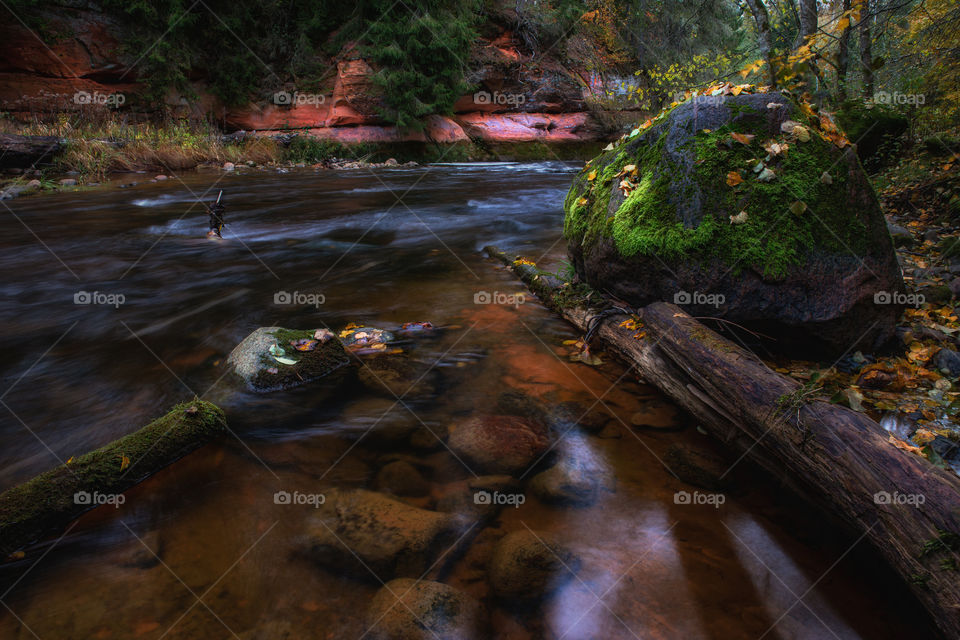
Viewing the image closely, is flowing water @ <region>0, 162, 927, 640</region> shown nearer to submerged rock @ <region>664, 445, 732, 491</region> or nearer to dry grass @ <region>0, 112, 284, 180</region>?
submerged rock @ <region>664, 445, 732, 491</region>

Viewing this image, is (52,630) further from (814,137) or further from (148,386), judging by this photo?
(814,137)

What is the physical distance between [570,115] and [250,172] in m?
16.2

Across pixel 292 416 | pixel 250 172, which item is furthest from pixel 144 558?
pixel 250 172

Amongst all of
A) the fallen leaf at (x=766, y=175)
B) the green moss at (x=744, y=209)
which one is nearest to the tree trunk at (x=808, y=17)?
the green moss at (x=744, y=209)

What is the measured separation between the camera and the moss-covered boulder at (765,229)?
9.84 ft

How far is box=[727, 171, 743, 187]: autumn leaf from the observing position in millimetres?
3186

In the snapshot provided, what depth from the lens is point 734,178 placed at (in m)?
3.19

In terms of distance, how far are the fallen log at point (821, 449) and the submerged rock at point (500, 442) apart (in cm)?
95

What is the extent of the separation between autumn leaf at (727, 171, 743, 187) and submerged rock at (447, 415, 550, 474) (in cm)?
215

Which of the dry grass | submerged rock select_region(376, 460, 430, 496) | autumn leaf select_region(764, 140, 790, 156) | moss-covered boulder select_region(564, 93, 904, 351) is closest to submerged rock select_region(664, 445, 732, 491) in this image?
moss-covered boulder select_region(564, 93, 904, 351)

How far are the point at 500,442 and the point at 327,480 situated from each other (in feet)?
3.29

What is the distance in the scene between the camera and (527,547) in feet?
6.82

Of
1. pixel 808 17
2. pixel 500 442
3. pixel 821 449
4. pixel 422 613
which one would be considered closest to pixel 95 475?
pixel 422 613

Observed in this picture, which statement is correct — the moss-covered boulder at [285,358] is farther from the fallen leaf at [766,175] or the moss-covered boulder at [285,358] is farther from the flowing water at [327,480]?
the fallen leaf at [766,175]
